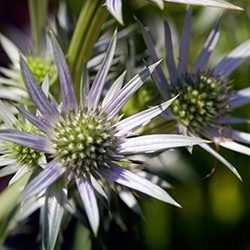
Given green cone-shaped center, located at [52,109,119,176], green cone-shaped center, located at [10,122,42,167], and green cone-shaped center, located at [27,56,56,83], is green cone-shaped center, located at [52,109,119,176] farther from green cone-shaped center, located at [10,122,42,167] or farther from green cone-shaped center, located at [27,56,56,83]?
green cone-shaped center, located at [27,56,56,83]

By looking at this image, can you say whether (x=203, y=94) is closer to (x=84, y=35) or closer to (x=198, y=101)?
(x=198, y=101)

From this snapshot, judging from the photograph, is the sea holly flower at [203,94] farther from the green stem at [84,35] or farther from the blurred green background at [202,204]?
the blurred green background at [202,204]

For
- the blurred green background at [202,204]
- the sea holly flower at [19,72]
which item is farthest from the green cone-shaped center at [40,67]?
the blurred green background at [202,204]

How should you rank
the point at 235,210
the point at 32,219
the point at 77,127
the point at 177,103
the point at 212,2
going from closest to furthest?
the point at 212,2 < the point at 77,127 < the point at 177,103 < the point at 32,219 < the point at 235,210

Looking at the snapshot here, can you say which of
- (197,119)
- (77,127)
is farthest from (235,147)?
(77,127)

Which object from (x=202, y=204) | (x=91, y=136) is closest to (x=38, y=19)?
(x=91, y=136)

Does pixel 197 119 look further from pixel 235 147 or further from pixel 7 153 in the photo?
pixel 7 153
